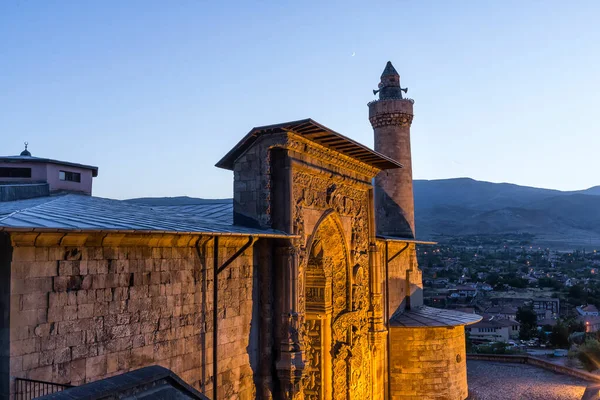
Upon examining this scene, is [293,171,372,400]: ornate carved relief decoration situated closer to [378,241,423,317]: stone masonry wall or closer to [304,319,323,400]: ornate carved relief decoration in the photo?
[304,319,323,400]: ornate carved relief decoration

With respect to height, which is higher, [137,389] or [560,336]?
[137,389]

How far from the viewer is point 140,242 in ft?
25.2

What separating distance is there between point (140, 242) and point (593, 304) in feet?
207

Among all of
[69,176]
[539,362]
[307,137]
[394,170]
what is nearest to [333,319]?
[307,137]

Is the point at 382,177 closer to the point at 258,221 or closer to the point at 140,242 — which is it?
the point at 258,221

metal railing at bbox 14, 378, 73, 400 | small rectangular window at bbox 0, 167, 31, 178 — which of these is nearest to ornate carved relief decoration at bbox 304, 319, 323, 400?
metal railing at bbox 14, 378, 73, 400

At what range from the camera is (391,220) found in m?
22.9

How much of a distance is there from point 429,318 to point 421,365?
5.94 ft

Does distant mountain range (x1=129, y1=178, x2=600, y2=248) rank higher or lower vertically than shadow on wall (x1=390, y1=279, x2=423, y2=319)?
higher

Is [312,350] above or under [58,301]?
under

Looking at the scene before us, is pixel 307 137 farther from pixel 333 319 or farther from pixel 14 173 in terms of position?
pixel 14 173

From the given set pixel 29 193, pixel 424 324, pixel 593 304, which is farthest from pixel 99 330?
pixel 593 304

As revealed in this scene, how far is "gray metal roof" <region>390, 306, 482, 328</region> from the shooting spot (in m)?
18.4

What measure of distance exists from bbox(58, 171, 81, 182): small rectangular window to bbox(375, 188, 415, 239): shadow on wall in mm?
12249
